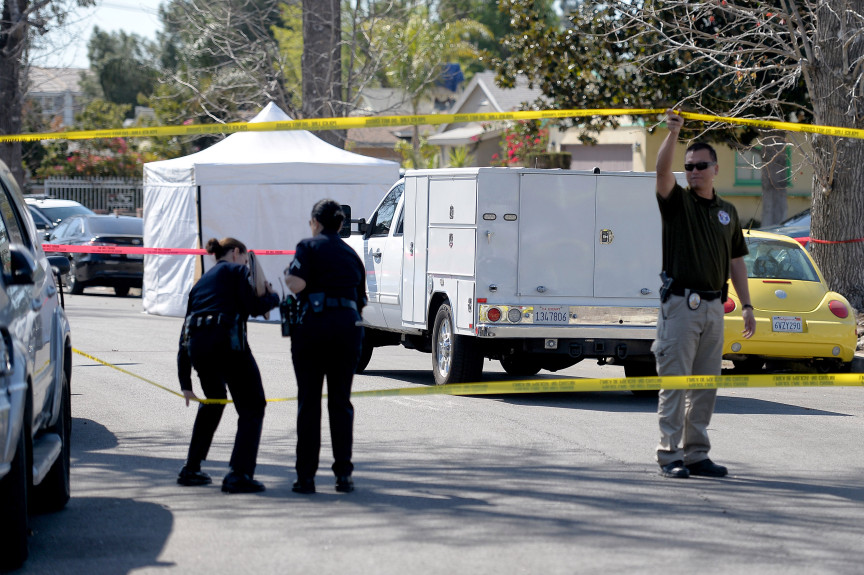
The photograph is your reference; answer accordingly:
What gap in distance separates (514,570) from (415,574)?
44 centimetres

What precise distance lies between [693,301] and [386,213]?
638 centimetres

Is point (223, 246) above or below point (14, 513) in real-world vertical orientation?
above

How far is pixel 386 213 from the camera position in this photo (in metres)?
13.6

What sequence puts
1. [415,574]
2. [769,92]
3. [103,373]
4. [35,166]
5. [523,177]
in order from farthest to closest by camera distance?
1. [35,166]
2. [769,92]
3. [103,373]
4. [523,177]
5. [415,574]

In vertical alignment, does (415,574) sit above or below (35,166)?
below

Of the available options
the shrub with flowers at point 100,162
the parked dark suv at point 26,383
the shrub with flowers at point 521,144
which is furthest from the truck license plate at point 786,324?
the shrub with flowers at point 100,162

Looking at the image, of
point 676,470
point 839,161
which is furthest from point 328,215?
point 839,161

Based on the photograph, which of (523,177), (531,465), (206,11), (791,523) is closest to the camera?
(791,523)

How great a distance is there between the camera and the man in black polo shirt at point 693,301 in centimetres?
766

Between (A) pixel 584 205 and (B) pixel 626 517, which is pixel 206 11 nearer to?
(A) pixel 584 205

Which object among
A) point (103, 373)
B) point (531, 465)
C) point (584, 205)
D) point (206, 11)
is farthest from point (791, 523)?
point (206, 11)

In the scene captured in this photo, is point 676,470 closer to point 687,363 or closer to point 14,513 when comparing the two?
point 687,363

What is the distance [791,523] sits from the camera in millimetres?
6570

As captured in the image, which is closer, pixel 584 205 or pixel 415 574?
pixel 415 574
